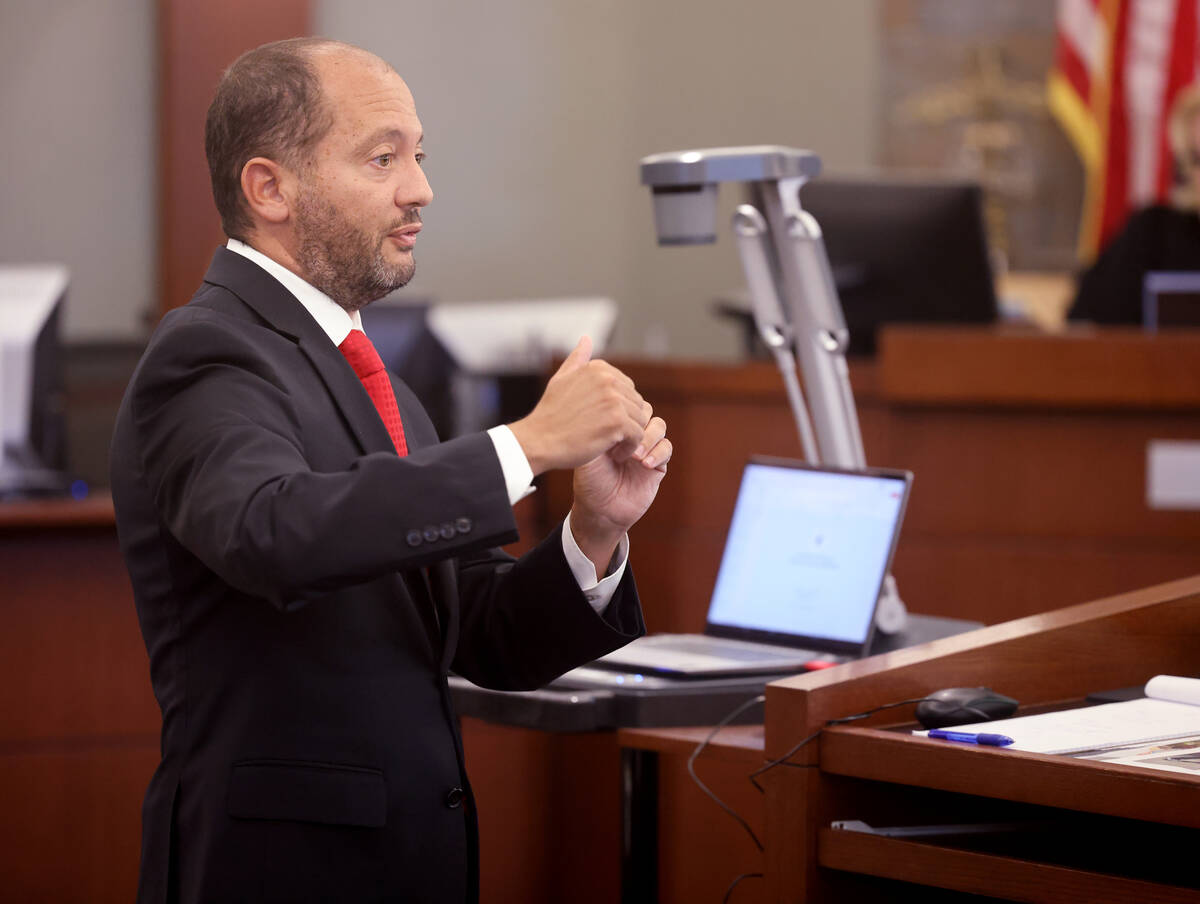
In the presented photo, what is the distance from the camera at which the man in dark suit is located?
1.28 m

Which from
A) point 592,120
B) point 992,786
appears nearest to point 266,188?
point 992,786

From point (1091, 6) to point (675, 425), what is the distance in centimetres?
326

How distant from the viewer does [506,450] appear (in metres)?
1.29

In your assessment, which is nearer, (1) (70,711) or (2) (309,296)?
(2) (309,296)

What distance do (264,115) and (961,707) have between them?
2.81ft

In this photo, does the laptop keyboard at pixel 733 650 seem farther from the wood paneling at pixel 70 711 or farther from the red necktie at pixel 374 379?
the wood paneling at pixel 70 711

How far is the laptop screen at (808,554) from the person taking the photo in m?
1.97

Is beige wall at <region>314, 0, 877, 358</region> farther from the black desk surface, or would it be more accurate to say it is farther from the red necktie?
the red necktie

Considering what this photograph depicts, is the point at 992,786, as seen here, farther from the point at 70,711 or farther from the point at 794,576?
the point at 70,711

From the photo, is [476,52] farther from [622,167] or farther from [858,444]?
[858,444]

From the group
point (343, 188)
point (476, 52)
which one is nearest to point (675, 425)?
point (343, 188)

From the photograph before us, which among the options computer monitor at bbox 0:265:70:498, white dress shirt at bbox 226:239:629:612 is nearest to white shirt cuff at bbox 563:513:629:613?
white dress shirt at bbox 226:239:629:612

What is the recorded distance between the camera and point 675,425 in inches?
135

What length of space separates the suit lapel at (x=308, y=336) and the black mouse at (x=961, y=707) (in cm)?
57
